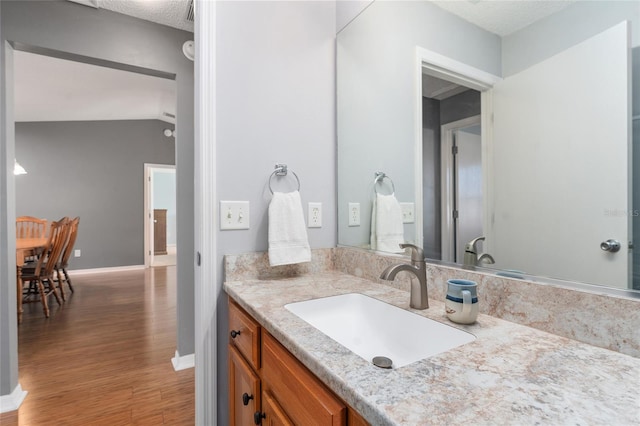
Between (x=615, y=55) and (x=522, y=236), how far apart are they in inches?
18.0

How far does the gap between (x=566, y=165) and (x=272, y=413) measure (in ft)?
3.22

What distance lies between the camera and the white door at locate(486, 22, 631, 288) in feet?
2.22

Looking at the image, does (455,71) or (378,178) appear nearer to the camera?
(455,71)

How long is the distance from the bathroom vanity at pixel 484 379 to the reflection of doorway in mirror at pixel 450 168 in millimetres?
301

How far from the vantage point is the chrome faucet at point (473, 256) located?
0.92 meters

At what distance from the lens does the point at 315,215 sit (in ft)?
4.86

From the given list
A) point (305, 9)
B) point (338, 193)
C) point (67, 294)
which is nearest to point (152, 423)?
point (338, 193)

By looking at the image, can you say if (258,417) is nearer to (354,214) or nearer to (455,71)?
(354,214)

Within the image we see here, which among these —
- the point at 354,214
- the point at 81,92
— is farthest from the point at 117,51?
the point at 81,92

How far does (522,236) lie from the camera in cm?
85

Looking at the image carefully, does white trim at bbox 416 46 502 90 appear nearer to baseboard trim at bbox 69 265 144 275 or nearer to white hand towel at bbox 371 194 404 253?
white hand towel at bbox 371 194 404 253

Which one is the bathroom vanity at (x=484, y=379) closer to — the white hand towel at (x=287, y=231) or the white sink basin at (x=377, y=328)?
the white sink basin at (x=377, y=328)

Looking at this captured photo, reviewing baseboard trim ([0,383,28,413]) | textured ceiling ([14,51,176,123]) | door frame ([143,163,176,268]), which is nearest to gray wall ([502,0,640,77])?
baseboard trim ([0,383,28,413])

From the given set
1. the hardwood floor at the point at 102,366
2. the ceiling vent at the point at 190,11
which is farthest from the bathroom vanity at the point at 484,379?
the ceiling vent at the point at 190,11
